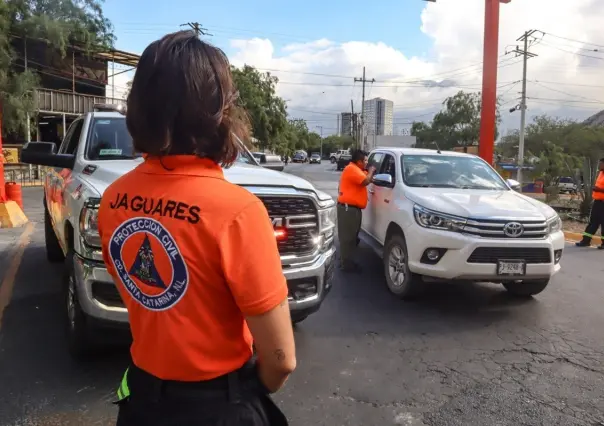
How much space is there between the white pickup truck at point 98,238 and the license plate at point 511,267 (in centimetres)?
192

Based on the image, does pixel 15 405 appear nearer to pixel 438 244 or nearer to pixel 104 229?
pixel 104 229

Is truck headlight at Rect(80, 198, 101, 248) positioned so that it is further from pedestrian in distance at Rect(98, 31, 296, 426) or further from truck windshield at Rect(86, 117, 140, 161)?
pedestrian in distance at Rect(98, 31, 296, 426)

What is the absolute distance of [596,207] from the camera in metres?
9.84

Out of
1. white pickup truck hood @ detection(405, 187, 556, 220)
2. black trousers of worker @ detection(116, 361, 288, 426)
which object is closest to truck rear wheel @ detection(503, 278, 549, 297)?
white pickup truck hood @ detection(405, 187, 556, 220)

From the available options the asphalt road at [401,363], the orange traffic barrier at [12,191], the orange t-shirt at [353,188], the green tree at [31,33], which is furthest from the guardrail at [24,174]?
the orange t-shirt at [353,188]

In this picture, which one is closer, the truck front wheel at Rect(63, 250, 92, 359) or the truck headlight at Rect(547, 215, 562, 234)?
the truck front wheel at Rect(63, 250, 92, 359)

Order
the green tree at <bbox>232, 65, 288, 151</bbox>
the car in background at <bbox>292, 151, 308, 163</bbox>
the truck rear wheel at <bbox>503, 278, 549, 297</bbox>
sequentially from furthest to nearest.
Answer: the car in background at <bbox>292, 151, 308, 163</bbox>
the green tree at <bbox>232, 65, 288, 151</bbox>
the truck rear wheel at <bbox>503, 278, 549, 297</bbox>

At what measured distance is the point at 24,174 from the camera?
24688 mm

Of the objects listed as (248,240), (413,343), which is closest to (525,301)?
(413,343)

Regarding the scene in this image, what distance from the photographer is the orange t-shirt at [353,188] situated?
7000 millimetres

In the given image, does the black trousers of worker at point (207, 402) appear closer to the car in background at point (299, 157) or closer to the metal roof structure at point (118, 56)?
the metal roof structure at point (118, 56)

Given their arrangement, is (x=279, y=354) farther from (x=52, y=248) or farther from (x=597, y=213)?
(x=597, y=213)

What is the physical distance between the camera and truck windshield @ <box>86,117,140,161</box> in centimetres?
493

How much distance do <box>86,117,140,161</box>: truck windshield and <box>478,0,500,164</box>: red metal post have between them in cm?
1287
